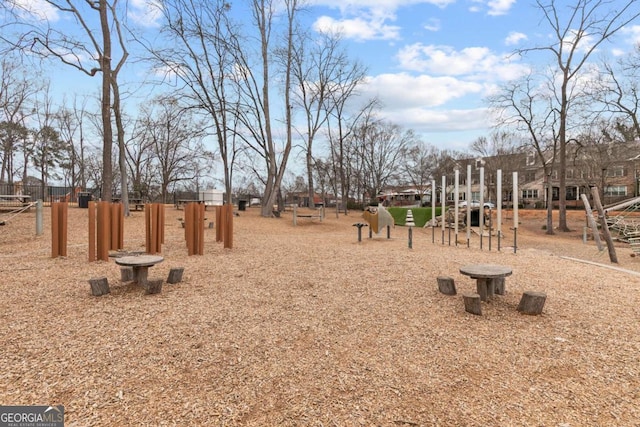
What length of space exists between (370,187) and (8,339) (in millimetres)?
38986

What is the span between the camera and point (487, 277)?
4.46m

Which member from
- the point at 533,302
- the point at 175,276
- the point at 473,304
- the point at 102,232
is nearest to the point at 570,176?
the point at 533,302

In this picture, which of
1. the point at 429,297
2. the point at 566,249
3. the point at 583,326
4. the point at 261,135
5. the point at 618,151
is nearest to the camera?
the point at 583,326

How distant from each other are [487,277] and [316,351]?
2436mm

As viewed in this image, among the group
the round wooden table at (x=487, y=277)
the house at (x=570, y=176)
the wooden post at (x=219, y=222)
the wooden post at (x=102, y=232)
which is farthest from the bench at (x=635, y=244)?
the house at (x=570, y=176)

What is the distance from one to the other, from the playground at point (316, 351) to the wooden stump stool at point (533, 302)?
132 mm

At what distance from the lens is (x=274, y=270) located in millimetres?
6738

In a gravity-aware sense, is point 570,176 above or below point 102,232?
above

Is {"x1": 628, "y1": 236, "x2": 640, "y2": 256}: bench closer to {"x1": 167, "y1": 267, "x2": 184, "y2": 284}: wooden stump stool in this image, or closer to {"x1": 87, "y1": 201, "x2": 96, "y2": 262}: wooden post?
{"x1": 167, "y1": 267, "x2": 184, "y2": 284}: wooden stump stool

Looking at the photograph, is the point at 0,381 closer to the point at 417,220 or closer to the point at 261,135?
the point at 417,220

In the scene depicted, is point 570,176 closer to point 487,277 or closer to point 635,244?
point 635,244

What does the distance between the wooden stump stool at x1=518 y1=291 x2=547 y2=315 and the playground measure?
0.43 ft

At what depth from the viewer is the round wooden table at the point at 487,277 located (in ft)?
14.7

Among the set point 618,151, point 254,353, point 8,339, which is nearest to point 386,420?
point 254,353
